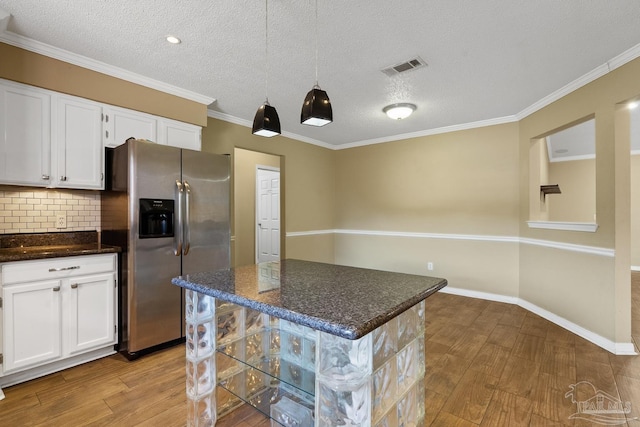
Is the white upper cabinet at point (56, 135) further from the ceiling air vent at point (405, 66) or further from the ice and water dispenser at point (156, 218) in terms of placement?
the ceiling air vent at point (405, 66)

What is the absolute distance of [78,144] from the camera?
8.25 ft

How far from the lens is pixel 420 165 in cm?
480

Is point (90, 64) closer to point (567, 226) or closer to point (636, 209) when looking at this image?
point (567, 226)

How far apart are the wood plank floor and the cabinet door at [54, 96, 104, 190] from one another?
1529mm

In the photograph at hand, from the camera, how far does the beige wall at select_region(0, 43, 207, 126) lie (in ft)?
7.31

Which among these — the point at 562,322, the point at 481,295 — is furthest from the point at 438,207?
the point at 562,322

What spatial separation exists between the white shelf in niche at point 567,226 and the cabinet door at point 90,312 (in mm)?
4319

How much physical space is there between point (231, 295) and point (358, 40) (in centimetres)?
203

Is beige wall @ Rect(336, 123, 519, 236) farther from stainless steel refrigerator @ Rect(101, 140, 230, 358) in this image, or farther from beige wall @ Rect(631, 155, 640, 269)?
beige wall @ Rect(631, 155, 640, 269)

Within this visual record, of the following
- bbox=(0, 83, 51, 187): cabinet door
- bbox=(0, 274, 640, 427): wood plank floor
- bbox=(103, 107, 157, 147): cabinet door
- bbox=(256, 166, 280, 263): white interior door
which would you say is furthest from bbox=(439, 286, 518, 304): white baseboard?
bbox=(0, 83, 51, 187): cabinet door

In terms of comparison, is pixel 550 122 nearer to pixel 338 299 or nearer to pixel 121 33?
pixel 338 299

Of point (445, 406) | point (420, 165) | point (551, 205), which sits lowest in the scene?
point (445, 406)

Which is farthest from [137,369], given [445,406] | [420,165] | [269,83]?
[420,165]

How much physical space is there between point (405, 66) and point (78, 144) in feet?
9.38
